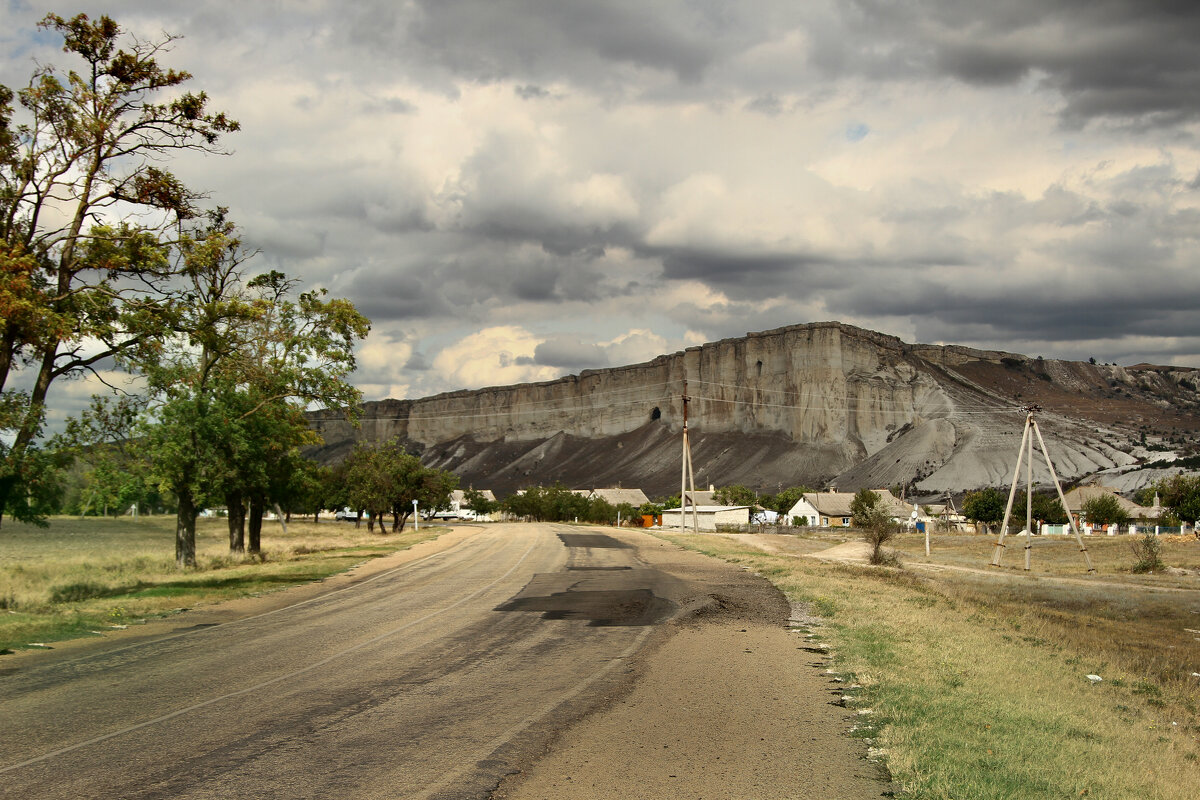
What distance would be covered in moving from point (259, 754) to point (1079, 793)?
19.9 feet

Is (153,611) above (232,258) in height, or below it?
below

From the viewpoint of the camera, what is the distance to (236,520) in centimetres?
3369

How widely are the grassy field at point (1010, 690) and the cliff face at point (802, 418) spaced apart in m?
87.8

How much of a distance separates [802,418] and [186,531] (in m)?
117

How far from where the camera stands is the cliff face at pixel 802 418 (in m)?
117

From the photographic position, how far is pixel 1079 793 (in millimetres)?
6461

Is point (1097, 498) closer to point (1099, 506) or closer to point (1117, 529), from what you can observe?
point (1099, 506)

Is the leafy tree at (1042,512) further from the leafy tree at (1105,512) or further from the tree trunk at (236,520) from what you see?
the tree trunk at (236,520)

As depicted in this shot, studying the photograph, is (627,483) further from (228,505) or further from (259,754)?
(259,754)

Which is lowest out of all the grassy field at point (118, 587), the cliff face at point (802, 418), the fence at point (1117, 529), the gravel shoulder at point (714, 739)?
the fence at point (1117, 529)

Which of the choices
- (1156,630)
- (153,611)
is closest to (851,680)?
(153,611)

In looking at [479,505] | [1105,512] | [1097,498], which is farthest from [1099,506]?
[479,505]

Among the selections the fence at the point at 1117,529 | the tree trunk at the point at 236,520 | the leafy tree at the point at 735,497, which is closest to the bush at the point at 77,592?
the tree trunk at the point at 236,520

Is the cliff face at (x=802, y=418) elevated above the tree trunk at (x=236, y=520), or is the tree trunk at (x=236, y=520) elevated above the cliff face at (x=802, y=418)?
the cliff face at (x=802, y=418)
